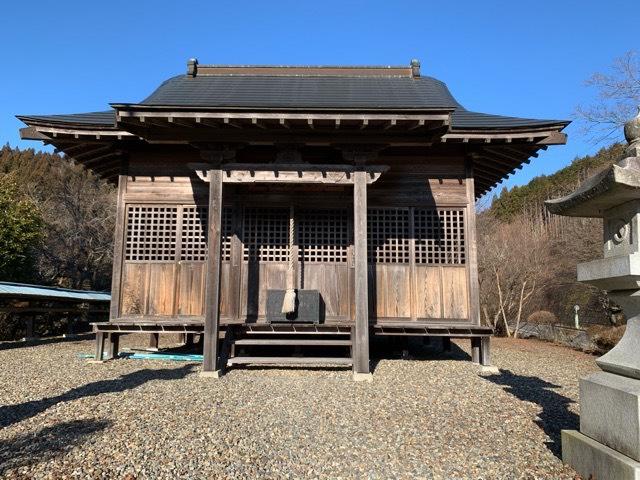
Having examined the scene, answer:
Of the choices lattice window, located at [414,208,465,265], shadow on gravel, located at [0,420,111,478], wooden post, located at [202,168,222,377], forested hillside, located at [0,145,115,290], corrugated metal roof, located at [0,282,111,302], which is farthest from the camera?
forested hillside, located at [0,145,115,290]

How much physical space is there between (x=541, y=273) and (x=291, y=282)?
1626 centimetres

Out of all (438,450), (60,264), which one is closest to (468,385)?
(438,450)

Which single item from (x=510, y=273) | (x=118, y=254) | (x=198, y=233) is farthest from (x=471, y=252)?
(x=510, y=273)

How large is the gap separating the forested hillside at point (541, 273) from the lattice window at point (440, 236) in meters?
11.0

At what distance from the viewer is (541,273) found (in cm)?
2061

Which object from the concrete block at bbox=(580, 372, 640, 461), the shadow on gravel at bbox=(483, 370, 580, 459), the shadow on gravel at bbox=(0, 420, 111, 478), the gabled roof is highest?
the gabled roof

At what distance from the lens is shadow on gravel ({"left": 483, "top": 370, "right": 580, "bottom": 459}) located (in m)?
4.49

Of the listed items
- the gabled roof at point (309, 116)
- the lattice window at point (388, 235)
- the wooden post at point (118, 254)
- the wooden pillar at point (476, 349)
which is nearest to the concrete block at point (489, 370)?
the wooden pillar at point (476, 349)

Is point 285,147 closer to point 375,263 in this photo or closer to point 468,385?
point 375,263

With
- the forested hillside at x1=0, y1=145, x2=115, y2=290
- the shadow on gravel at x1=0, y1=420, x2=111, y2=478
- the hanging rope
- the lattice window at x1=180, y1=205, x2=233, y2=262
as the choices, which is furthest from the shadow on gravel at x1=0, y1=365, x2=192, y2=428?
the forested hillside at x1=0, y1=145, x2=115, y2=290

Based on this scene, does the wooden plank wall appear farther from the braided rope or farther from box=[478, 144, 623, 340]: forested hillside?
box=[478, 144, 623, 340]: forested hillside

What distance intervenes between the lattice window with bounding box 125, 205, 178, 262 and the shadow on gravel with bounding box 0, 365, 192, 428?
7.83 ft

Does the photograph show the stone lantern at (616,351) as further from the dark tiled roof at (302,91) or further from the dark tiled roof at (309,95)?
the dark tiled roof at (302,91)

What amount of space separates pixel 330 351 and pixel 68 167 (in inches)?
983
